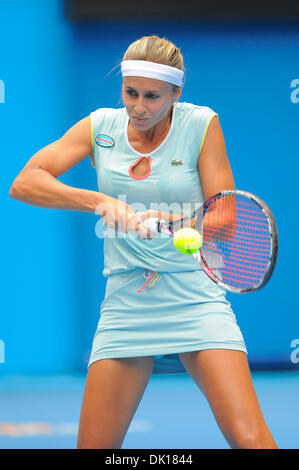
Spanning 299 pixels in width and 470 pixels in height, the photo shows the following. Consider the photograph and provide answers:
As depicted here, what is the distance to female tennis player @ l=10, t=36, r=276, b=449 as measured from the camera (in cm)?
235

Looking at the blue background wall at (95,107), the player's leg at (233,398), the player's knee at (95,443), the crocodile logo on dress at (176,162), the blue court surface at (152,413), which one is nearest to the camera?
the player's leg at (233,398)

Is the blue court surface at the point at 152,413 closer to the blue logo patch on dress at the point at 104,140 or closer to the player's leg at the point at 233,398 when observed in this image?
the player's leg at the point at 233,398

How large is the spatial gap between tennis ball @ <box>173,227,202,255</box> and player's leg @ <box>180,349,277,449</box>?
0.33 metres

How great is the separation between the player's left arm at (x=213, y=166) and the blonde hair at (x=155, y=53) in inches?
9.5

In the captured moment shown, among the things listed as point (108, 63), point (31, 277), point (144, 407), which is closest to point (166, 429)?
point (144, 407)

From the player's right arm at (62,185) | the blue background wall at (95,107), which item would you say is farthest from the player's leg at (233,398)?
the blue background wall at (95,107)

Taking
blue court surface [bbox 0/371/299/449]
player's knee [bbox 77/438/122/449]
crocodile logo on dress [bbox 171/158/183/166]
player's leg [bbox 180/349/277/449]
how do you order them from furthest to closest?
blue court surface [bbox 0/371/299/449] < crocodile logo on dress [bbox 171/158/183/166] < player's knee [bbox 77/438/122/449] < player's leg [bbox 180/349/277/449]

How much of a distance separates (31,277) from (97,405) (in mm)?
3612

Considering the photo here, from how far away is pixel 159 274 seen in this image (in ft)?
7.93

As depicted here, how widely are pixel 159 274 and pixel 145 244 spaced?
0.33 feet

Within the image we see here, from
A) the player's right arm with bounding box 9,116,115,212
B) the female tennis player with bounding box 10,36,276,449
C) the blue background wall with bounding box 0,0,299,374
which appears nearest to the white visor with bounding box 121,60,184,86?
the female tennis player with bounding box 10,36,276,449

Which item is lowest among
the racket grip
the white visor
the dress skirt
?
the dress skirt

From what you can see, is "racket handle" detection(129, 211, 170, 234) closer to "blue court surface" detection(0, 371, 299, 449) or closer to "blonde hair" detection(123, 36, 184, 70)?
"blonde hair" detection(123, 36, 184, 70)

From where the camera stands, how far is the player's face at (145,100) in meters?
2.39
